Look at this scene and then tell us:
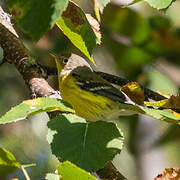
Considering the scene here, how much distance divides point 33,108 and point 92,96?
4.68 feet

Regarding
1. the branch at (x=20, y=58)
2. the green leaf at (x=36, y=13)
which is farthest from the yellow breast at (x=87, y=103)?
the green leaf at (x=36, y=13)

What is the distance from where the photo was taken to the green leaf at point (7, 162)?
1.78 meters

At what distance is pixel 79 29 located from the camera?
188cm

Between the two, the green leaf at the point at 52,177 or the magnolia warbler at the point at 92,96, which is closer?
the green leaf at the point at 52,177

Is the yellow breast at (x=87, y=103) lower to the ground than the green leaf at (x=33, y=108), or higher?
lower

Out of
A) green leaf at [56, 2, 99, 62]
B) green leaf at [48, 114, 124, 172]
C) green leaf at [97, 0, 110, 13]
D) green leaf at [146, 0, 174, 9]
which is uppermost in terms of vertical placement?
green leaf at [146, 0, 174, 9]

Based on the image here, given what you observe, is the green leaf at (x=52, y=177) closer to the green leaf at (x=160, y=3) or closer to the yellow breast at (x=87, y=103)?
the green leaf at (x=160, y=3)

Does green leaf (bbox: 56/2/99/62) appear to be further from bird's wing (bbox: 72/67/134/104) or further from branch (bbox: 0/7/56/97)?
bird's wing (bbox: 72/67/134/104)

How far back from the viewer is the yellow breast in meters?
3.15

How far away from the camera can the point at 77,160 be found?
6.02 feet

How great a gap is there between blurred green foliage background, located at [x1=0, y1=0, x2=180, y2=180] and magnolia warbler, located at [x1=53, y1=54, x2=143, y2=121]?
2.99ft

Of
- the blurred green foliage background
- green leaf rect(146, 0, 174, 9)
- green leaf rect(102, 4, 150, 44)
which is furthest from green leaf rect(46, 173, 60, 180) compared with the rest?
green leaf rect(102, 4, 150, 44)

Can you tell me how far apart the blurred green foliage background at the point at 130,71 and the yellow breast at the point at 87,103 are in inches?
41.4

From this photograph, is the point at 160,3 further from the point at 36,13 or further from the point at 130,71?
the point at 130,71
